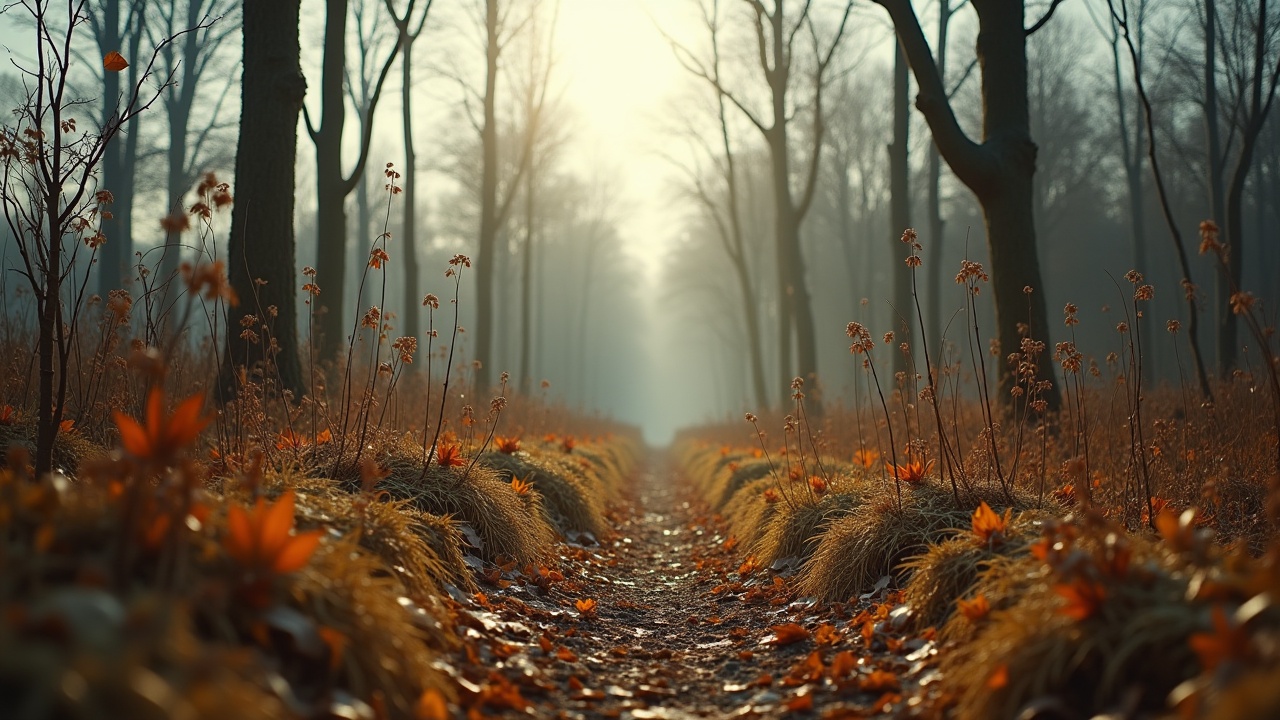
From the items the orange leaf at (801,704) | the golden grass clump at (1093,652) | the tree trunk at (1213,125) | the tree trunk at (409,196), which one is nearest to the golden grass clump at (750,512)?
the orange leaf at (801,704)

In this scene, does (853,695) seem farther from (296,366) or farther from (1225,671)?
(296,366)

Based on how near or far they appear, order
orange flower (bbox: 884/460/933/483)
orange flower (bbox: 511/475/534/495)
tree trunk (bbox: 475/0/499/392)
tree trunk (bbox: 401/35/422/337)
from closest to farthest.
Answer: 1. orange flower (bbox: 884/460/933/483)
2. orange flower (bbox: 511/475/534/495)
3. tree trunk (bbox: 401/35/422/337)
4. tree trunk (bbox: 475/0/499/392)

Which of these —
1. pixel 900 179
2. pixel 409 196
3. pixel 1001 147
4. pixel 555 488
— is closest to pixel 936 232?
pixel 900 179

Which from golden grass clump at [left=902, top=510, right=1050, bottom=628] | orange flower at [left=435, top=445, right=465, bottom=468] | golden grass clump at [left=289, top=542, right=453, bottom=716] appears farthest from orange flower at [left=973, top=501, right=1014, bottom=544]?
orange flower at [left=435, top=445, right=465, bottom=468]

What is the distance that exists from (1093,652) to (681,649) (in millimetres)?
1874

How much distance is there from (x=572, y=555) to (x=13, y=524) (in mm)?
3739

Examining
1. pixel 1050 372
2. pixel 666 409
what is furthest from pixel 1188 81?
pixel 666 409

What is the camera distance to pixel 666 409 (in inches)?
3757

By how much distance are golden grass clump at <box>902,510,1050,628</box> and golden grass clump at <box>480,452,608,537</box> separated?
10.1ft

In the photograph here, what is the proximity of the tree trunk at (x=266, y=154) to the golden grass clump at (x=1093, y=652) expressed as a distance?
5.40 m

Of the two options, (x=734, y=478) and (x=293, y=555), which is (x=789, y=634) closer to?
(x=293, y=555)

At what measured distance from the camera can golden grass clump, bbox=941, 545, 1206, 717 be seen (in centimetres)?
181

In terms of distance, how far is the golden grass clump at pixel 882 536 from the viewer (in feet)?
11.9

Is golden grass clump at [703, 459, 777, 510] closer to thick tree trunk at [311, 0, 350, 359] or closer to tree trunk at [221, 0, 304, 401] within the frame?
tree trunk at [221, 0, 304, 401]
